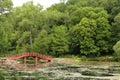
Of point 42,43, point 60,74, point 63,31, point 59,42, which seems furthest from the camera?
point 63,31

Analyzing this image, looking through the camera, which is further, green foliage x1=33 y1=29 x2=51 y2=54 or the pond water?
green foliage x1=33 y1=29 x2=51 y2=54

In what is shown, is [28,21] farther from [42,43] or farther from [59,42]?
[59,42]

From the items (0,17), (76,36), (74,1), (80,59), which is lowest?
(80,59)

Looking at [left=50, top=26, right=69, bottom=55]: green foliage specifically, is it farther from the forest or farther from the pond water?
the pond water

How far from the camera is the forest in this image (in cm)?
7106

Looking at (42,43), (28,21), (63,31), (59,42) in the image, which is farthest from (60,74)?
(28,21)

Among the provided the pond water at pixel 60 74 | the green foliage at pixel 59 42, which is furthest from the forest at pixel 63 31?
the pond water at pixel 60 74

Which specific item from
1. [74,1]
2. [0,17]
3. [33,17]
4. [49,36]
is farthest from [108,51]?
[74,1]

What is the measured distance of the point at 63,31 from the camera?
73375mm

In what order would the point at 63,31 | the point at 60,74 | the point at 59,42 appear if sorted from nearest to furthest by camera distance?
the point at 60,74
the point at 59,42
the point at 63,31

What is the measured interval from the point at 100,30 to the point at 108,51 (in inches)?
195

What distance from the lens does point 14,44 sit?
84.6 metres

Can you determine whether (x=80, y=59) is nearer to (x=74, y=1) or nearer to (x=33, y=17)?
(x=33, y=17)

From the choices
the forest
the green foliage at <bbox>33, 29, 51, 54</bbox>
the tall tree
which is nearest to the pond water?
the forest
